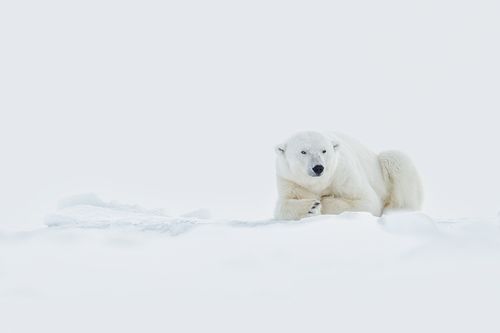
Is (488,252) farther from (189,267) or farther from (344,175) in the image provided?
(344,175)

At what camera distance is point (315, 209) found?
5910 mm

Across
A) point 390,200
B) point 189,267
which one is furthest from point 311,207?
point 189,267

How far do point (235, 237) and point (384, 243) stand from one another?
86cm

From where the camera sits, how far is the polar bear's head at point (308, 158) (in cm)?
593

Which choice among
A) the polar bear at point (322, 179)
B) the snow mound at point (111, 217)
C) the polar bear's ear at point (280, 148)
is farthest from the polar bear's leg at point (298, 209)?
the snow mound at point (111, 217)

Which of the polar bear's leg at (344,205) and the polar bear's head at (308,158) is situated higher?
the polar bear's head at (308,158)

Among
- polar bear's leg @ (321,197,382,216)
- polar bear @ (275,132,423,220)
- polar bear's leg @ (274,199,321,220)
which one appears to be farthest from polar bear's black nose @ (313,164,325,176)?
polar bear's leg @ (321,197,382,216)

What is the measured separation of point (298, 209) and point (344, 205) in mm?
421

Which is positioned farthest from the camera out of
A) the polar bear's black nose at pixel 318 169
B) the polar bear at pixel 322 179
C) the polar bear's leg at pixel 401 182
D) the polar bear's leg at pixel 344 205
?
the polar bear's leg at pixel 401 182

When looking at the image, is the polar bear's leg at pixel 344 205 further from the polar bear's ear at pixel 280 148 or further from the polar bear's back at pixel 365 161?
the polar bear's ear at pixel 280 148

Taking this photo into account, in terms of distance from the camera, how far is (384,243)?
4.12 metres

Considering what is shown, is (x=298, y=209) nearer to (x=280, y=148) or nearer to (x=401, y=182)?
Answer: (x=280, y=148)

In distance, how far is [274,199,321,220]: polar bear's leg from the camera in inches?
233

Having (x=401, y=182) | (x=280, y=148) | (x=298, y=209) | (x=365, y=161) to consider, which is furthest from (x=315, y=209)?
(x=401, y=182)
